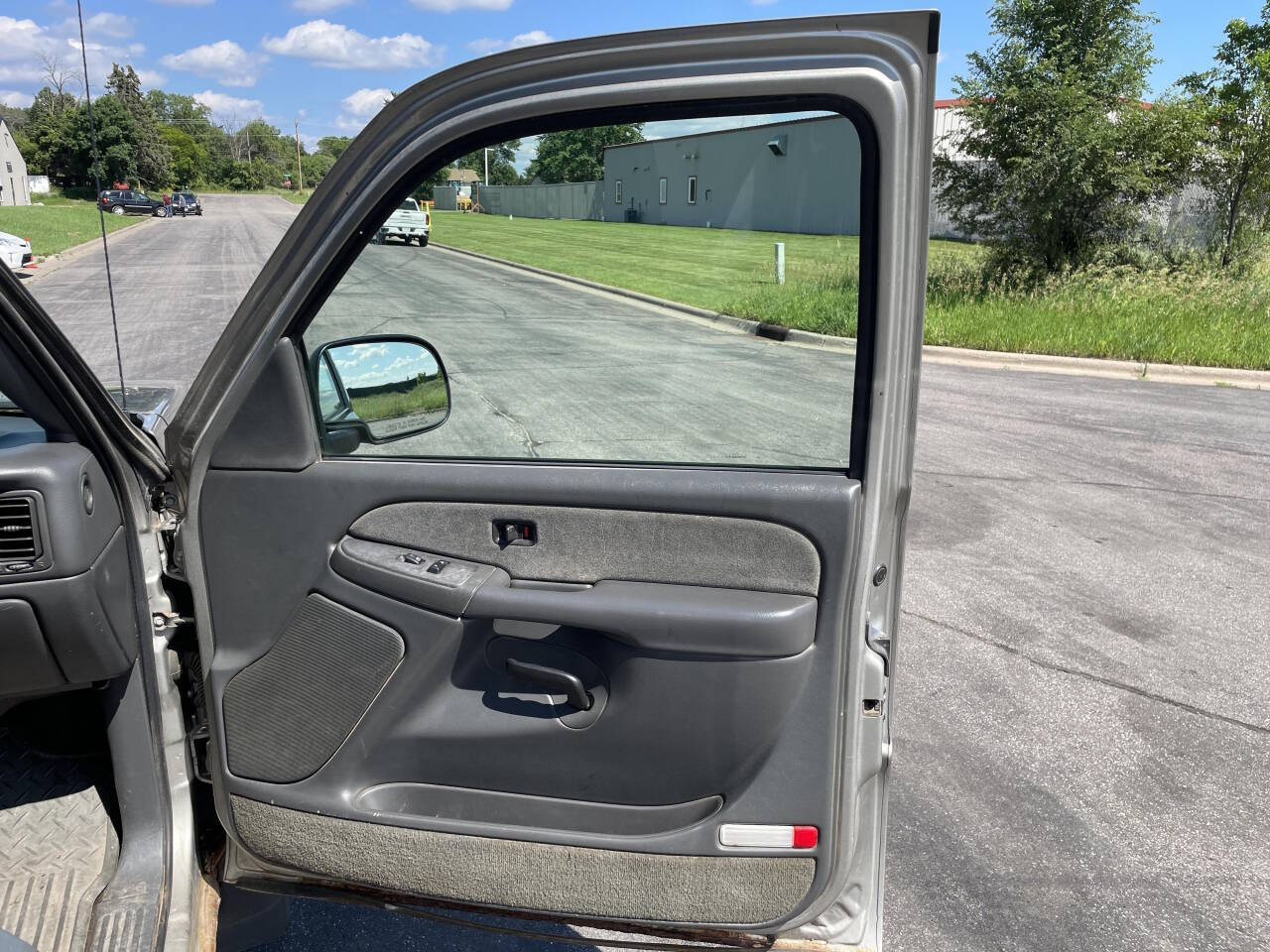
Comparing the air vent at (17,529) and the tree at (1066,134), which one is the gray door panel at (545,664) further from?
the tree at (1066,134)

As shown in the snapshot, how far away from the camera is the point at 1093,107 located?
14953 millimetres

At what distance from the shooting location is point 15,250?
2.22 meters

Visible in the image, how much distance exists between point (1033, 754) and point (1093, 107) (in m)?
14.0

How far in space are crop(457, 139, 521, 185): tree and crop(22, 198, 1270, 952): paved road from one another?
0.73 ft

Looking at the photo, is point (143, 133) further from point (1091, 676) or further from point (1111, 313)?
point (1111, 313)

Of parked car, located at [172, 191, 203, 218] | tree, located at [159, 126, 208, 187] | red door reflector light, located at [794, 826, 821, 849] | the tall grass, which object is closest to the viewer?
red door reflector light, located at [794, 826, 821, 849]

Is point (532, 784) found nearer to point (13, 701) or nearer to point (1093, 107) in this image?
point (13, 701)

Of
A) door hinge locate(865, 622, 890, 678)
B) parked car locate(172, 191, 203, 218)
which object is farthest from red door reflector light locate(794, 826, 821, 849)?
parked car locate(172, 191, 203, 218)

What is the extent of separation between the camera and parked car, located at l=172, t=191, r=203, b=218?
8.80 ft

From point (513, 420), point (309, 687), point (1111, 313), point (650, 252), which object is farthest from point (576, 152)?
point (1111, 313)

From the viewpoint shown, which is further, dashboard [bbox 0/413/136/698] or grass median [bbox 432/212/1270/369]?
grass median [bbox 432/212/1270/369]

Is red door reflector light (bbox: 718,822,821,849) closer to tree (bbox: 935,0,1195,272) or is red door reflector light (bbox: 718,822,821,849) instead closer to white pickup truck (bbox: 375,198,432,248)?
white pickup truck (bbox: 375,198,432,248)

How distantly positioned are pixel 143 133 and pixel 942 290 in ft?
47.8

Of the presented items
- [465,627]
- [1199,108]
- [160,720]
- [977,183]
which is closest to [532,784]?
[465,627]
